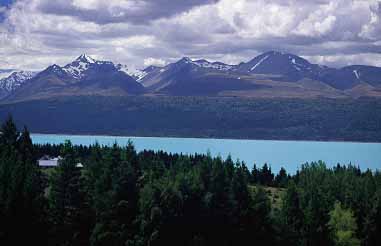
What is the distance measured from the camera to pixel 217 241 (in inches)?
2958

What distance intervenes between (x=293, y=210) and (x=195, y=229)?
51.7 ft

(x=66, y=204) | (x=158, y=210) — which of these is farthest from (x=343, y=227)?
(x=66, y=204)

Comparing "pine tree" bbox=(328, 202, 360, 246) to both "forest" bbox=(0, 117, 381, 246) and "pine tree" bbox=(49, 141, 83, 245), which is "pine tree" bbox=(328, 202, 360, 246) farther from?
"pine tree" bbox=(49, 141, 83, 245)

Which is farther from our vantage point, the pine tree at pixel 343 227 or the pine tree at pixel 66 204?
the pine tree at pixel 343 227

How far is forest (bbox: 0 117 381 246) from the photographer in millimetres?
65250

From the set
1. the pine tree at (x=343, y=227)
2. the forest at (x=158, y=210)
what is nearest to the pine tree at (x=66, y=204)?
the forest at (x=158, y=210)

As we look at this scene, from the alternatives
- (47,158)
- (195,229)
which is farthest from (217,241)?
(47,158)

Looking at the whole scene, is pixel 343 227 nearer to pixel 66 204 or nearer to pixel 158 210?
pixel 158 210

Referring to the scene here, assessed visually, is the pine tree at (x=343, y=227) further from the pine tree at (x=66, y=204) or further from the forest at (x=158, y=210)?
the pine tree at (x=66, y=204)

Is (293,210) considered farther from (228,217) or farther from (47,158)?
(47,158)

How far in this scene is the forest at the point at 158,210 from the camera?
65250mm

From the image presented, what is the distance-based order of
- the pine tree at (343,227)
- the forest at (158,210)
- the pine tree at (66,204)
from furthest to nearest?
the pine tree at (343,227)
the pine tree at (66,204)
the forest at (158,210)

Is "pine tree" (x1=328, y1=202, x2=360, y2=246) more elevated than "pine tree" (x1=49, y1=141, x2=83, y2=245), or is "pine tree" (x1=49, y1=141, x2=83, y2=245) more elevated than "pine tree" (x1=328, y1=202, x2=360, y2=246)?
"pine tree" (x1=49, y1=141, x2=83, y2=245)

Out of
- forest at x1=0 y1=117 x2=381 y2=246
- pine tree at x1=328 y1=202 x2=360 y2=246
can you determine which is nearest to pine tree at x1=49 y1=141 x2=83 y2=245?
forest at x1=0 y1=117 x2=381 y2=246
